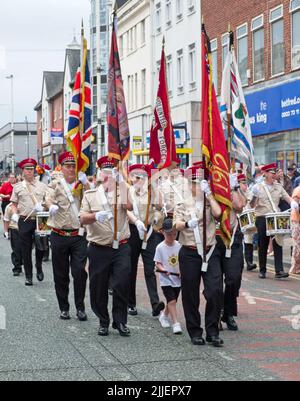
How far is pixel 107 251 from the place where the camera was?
9.88 m

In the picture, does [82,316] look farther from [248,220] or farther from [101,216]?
[248,220]

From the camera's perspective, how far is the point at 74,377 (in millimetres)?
7434

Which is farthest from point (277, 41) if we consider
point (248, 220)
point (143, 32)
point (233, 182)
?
point (233, 182)

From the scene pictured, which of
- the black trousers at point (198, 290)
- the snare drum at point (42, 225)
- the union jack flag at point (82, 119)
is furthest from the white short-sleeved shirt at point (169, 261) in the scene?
the snare drum at point (42, 225)

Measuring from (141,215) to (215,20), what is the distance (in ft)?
77.2

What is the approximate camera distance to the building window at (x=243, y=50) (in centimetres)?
3103

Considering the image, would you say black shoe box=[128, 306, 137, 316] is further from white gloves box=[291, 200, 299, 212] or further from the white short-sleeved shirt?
A: white gloves box=[291, 200, 299, 212]

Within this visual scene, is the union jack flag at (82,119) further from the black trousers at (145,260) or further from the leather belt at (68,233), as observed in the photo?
the black trousers at (145,260)

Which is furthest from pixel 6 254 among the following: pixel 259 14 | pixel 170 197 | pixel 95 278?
pixel 259 14

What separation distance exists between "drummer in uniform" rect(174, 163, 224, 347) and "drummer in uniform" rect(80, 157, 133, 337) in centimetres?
86

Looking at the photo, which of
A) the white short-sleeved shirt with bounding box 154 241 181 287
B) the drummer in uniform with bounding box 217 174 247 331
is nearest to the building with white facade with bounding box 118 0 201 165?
the white short-sleeved shirt with bounding box 154 241 181 287

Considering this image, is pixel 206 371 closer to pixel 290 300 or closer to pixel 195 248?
pixel 195 248

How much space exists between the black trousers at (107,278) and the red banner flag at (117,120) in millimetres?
1172

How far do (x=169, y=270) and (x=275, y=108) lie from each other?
60.1ft
